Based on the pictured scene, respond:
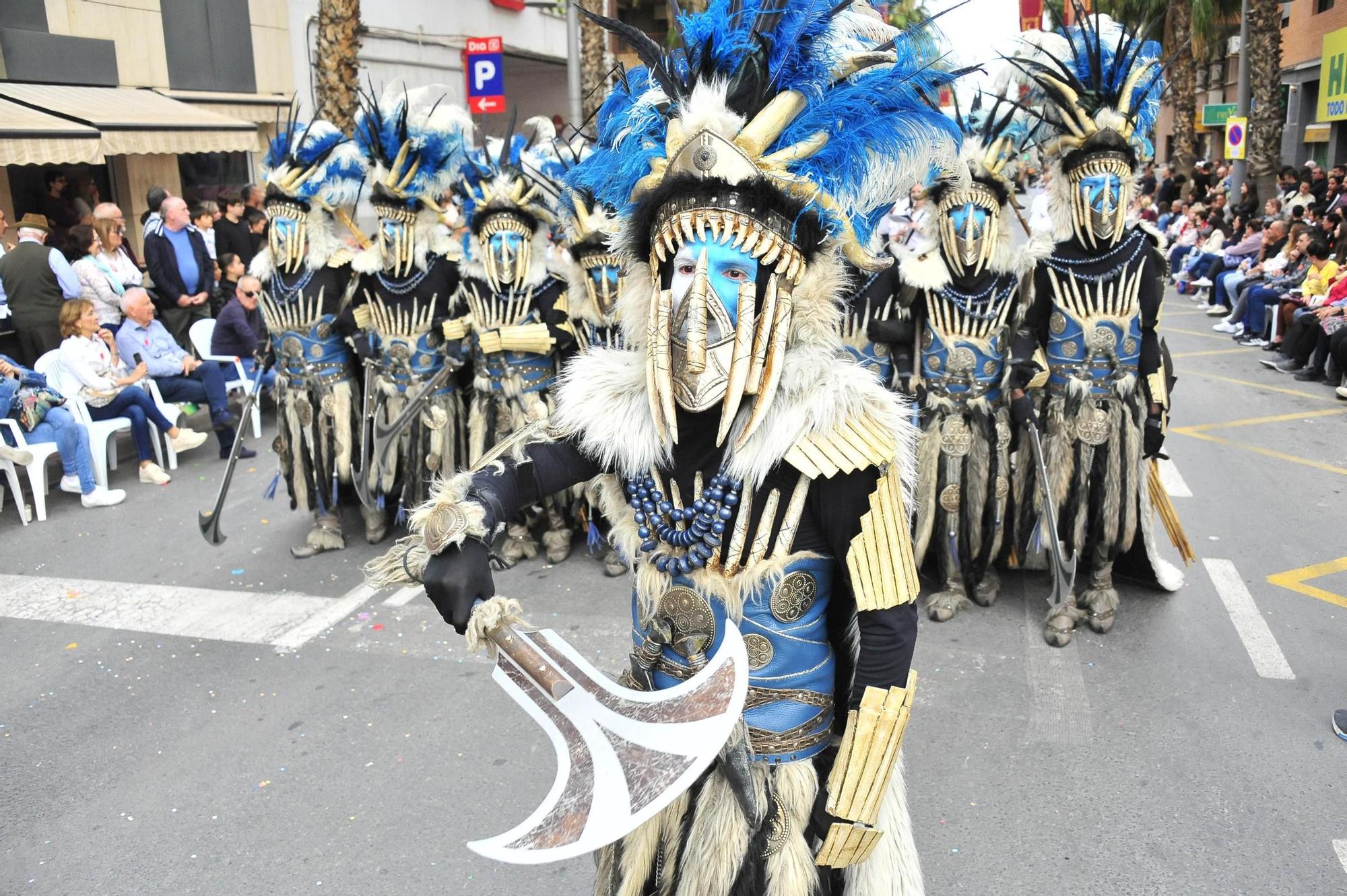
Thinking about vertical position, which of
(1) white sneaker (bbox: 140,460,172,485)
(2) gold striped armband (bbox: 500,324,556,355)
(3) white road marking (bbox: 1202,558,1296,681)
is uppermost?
(2) gold striped armband (bbox: 500,324,556,355)

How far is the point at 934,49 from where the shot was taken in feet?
7.66

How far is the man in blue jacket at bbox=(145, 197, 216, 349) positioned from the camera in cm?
984

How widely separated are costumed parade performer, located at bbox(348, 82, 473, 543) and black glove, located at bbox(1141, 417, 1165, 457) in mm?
3871

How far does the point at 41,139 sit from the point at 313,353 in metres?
5.98

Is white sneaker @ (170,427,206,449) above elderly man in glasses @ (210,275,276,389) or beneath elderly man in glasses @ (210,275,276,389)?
beneath

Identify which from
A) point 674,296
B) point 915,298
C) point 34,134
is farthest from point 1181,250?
point 674,296

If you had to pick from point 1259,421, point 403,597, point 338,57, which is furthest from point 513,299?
point 338,57

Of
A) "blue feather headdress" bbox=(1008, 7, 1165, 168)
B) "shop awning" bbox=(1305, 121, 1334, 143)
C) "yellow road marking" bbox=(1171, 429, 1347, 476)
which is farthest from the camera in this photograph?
"shop awning" bbox=(1305, 121, 1334, 143)

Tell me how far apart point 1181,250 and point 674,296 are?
64.5 ft

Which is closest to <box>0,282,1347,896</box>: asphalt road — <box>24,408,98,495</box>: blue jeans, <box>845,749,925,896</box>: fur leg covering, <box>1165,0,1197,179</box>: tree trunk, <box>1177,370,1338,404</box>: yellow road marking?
<box>24,408,98,495</box>: blue jeans

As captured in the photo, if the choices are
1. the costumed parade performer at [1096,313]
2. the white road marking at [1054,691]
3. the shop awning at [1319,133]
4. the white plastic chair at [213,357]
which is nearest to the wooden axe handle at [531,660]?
the white road marking at [1054,691]

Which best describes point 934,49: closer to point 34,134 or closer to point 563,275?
point 563,275

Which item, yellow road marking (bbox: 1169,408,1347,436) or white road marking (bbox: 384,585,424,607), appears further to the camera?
yellow road marking (bbox: 1169,408,1347,436)

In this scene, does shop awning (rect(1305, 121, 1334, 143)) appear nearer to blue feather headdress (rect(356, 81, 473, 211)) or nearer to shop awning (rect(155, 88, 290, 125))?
shop awning (rect(155, 88, 290, 125))
